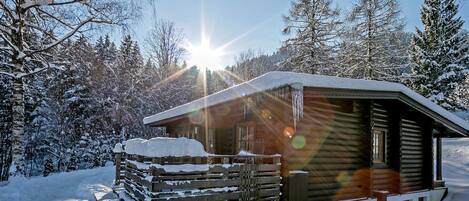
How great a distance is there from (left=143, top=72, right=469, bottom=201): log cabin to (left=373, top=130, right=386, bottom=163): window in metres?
0.03

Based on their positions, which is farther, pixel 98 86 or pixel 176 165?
pixel 98 86

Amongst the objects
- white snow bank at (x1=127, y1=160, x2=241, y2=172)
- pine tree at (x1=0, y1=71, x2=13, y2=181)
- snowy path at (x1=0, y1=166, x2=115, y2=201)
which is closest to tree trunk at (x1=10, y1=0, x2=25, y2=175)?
snowy path at (x1=0, y1=166, x2=115, y2=201)

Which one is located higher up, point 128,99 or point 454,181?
point 128,99

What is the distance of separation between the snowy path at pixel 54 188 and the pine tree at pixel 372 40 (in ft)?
47.6

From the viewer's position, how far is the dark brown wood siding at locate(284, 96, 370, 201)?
7434 mm

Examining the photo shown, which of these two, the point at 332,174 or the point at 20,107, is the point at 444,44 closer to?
the point at 332,174

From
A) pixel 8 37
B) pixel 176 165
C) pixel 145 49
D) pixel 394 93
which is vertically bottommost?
pixel 176 165

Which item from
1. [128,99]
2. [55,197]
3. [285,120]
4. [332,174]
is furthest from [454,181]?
[128,99]

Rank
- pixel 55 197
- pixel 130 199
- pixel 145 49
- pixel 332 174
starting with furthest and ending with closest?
pixel 145 49, pixel 55 197, pixel 332 174, pixel 130 199

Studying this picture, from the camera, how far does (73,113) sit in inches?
862

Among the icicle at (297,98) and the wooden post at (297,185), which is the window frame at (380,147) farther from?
the icicle at (297,98)

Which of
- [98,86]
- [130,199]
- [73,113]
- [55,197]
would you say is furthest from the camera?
[98,86]

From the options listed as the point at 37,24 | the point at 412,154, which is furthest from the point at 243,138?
the point at 37,24

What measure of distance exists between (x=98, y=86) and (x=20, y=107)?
1415 cm
